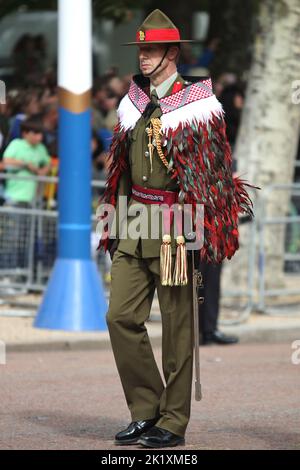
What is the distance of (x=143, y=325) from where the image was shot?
7480mm

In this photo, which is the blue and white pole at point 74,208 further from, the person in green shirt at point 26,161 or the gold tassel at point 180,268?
the gold tassel at point 180,268

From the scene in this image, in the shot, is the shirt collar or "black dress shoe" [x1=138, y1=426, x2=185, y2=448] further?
the shirt collar

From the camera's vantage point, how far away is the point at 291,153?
15.9 m

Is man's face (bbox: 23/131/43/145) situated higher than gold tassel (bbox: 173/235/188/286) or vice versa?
man's face (bbox: 23/131/43/145)

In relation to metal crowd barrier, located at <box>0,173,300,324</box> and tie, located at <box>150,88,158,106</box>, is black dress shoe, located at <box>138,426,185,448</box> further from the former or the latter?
metal crowd barrier, located at <box>0,173,300,324</box>

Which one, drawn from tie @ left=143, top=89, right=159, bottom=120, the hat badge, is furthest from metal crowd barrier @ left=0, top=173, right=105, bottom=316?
the hat badge

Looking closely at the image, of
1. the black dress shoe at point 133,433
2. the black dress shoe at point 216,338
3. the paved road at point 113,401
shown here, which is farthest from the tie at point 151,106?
the black dress shoe at point 216,338

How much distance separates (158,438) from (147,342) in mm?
528

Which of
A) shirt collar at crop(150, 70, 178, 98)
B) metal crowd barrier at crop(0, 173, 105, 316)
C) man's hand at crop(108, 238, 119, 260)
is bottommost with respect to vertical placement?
metal crowd barrier at crop(0, 173, 105, 316)

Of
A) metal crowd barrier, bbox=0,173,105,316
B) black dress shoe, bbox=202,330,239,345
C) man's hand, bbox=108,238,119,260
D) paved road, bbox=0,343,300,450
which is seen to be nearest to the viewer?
man's hand, bbox=108,238,119,260

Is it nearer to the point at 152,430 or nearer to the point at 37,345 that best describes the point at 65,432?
the point at 152,430

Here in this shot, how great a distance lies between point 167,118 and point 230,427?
2.01 meters

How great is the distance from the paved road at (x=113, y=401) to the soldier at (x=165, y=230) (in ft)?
0.88

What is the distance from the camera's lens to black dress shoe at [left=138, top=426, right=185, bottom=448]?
7391 millimetres
